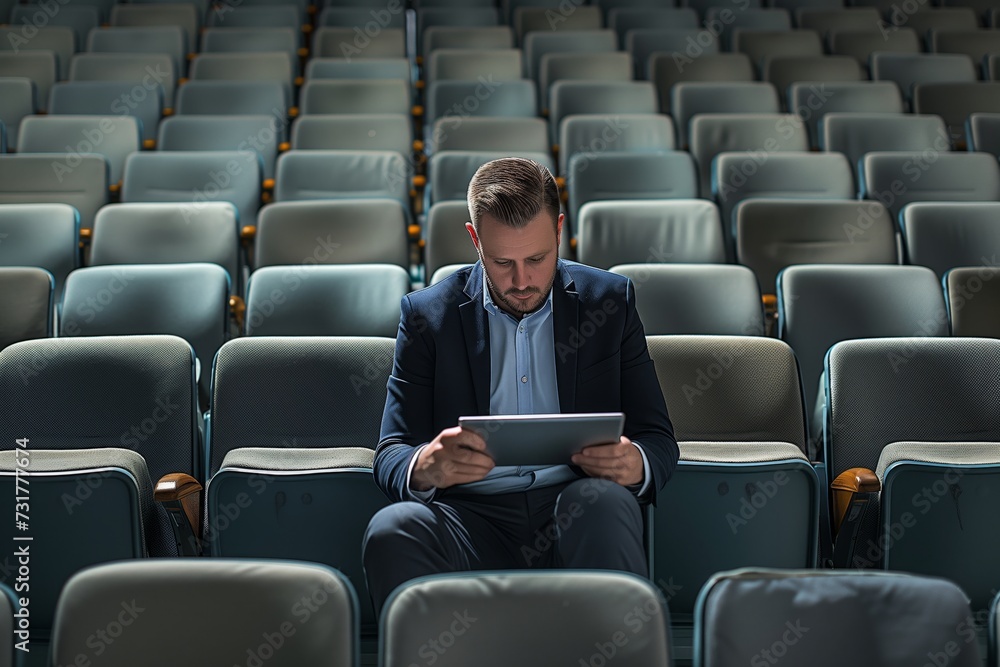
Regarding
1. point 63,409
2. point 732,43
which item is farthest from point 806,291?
point 732,43

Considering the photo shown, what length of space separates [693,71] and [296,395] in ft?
8.98

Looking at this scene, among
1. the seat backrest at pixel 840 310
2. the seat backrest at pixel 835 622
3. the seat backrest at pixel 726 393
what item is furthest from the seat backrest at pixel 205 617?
the seat backrest at pixel 840 310

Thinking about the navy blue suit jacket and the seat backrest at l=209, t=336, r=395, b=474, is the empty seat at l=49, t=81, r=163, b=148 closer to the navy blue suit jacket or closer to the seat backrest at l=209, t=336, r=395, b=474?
the seat backrest at l=209, t=336, r=395, b=474

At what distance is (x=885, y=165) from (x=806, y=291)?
113cm

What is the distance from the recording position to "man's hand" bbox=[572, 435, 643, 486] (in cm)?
131

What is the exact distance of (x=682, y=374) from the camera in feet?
6.31

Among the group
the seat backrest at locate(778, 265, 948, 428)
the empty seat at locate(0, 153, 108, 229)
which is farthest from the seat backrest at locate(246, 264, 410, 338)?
the empty seat at locate(0, 153, 108, 229)

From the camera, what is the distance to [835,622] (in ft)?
3.34

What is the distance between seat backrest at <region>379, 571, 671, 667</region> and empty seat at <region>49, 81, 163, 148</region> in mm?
3235

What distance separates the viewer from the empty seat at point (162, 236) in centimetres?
274

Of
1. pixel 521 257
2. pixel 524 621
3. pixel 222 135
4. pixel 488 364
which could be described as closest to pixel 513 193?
pixel 521 257

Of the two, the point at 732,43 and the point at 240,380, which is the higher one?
the point at 732,43

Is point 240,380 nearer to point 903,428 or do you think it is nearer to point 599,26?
point 903,428

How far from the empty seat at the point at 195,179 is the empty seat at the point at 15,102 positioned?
3.05 feet
